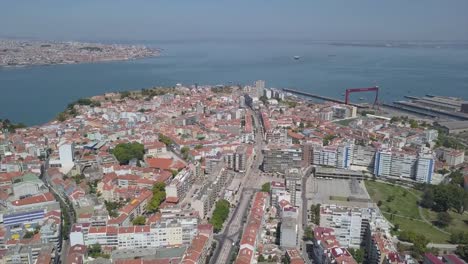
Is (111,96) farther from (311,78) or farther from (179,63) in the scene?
(179,63)

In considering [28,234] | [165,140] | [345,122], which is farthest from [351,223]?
[345,122]

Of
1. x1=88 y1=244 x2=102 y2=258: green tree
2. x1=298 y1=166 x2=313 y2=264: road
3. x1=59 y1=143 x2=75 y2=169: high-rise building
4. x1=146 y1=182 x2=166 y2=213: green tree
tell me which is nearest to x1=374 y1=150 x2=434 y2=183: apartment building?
x1=298 y1=166 x2=313 y2=264: road

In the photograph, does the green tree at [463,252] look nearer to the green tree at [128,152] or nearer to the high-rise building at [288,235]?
the high-rise building at [288,235]

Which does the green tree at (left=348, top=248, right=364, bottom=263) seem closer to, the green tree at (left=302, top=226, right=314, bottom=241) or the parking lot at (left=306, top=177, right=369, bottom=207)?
the green tree at (left=302, top=226, right=314, bottom=241)

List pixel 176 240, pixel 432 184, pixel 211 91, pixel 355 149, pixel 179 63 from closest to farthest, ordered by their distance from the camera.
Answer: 1. pixel 176 240
2. pixel 432 184
3. pixel 355 149
4. pixel 211 91
5. pixel 179 63

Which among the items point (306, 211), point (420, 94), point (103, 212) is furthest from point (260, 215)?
point (420, 94)

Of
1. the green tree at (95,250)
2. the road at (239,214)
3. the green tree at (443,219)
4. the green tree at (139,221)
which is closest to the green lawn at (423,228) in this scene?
the green tree at (443,219)

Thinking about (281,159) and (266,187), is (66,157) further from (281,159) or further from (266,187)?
(281,159)
